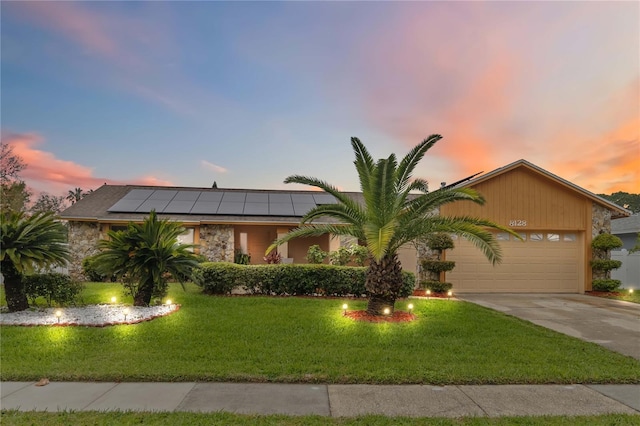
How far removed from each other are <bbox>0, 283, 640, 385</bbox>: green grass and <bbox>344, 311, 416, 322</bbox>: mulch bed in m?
0.30

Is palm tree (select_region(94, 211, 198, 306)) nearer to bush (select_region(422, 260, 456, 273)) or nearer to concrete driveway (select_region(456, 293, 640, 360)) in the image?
bush (select_region(422, 260, 456, 273))

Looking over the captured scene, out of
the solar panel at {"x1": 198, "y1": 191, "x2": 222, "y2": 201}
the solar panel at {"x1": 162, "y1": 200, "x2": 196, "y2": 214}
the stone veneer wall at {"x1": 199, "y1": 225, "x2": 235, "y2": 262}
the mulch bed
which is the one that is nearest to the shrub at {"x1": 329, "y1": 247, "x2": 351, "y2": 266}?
the stone veneer wall at {"x1": 199, "y1": 225, "x2": 235, "y2": 262}

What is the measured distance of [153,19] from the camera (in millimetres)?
10359

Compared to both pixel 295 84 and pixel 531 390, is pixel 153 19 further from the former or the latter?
pixel 531 390

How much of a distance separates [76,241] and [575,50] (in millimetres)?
19771

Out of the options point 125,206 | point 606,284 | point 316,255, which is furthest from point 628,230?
point 125,206

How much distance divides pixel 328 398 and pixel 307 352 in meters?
1.59

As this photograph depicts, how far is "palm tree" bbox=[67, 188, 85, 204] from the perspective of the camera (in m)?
46.9

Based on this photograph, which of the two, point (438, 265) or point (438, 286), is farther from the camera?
point (438, 265)

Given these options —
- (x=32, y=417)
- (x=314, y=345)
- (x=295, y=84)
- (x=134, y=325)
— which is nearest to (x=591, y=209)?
(x=295, y=84)

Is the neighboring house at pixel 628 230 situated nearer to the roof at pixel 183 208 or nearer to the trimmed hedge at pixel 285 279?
the roof at pixel 183 208

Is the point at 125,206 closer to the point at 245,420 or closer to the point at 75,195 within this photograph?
the point at 245,420

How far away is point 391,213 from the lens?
838 centimetres

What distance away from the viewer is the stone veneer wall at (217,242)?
15930 mm
